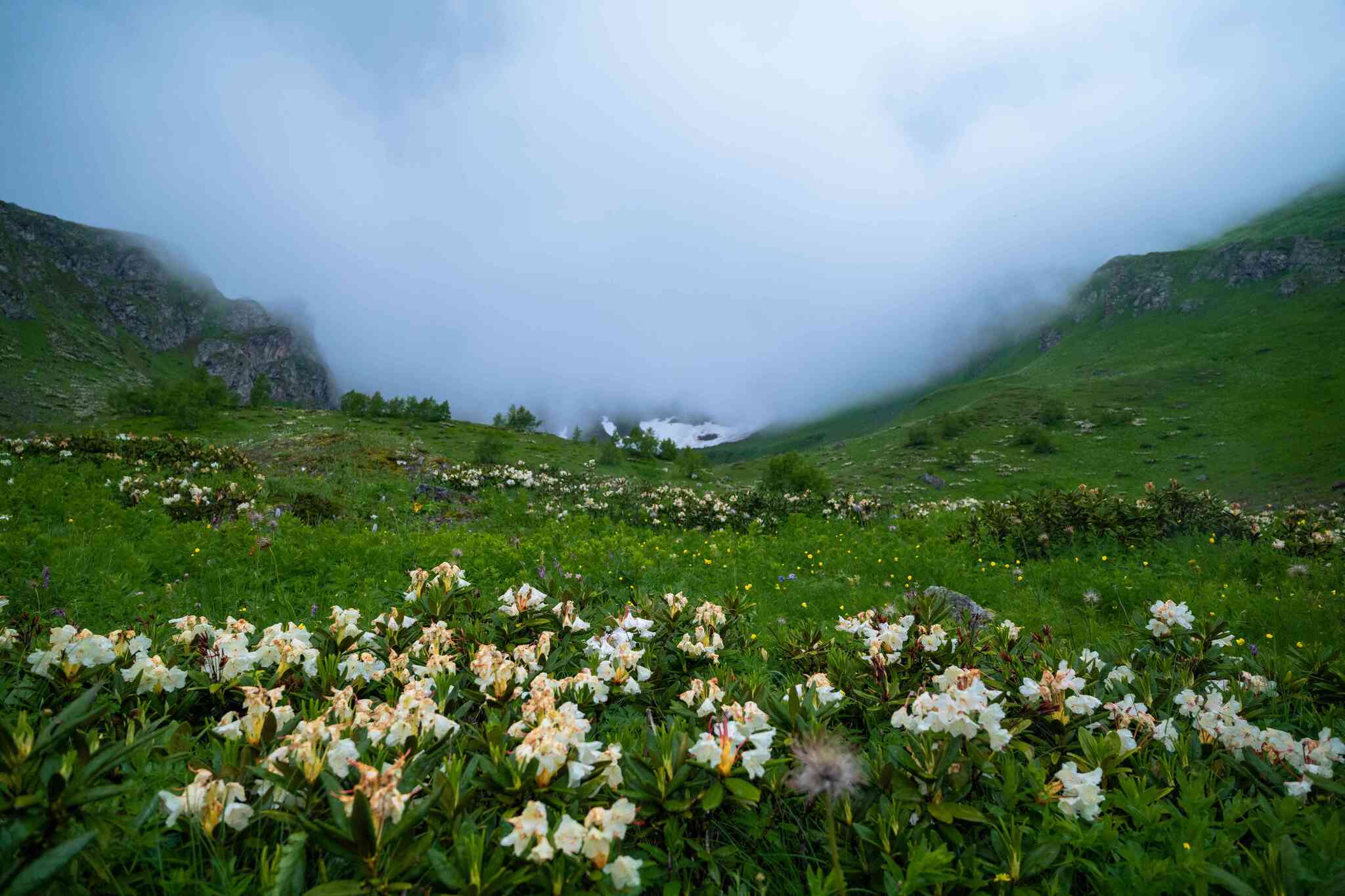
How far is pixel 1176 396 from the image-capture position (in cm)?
5788

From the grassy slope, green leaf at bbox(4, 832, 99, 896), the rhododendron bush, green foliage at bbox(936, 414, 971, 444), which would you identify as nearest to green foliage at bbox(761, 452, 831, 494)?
the grassy slope

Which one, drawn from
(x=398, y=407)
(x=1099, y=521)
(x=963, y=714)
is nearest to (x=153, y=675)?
(x=963, y=714)

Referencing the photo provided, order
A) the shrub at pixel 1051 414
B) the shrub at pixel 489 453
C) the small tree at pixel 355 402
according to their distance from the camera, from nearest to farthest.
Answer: the shrub at pixel 489 453 → the small tree at pixel 355 402 → the shrub at pixel 1051 414

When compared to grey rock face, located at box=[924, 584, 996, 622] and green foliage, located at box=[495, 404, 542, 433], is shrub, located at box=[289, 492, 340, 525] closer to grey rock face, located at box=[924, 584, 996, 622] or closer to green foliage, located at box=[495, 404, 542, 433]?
grey rock face, located at box=[924, 584, 996, 622]

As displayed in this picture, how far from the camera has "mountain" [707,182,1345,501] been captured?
118 feet

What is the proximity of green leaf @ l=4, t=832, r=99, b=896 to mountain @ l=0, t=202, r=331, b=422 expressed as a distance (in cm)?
9115

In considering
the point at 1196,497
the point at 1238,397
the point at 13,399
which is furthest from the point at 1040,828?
the point at 13,399

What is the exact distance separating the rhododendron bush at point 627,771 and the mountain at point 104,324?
90067 millimetres

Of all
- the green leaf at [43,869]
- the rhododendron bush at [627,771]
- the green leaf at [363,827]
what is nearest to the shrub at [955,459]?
the rhododendron bush at [627,771]

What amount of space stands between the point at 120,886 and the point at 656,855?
157cm

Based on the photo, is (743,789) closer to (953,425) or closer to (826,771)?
(826,771)

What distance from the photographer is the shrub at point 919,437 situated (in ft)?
181

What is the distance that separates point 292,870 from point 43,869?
0.52 metres

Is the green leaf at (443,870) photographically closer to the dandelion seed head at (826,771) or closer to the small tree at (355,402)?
the dandelion seed head at (826,771)
